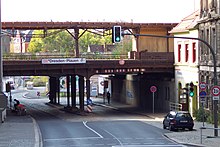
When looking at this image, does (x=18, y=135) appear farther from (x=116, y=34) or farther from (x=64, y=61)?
(x=64, y=61)

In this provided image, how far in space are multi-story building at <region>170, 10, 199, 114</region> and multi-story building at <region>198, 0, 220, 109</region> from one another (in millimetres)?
1765

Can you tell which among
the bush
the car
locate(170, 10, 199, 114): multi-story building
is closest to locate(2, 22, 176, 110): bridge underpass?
locate(170, 10, 199, 114): multi-story building

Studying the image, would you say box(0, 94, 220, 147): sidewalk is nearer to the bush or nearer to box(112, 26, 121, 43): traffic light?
the bush

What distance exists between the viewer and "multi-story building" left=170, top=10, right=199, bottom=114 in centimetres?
A: 5203

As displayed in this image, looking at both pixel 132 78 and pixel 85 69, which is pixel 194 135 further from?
pixel 132 78

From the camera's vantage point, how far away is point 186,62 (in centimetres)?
5525

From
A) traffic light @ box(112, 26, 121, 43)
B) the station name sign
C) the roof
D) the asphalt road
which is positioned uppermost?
the roof

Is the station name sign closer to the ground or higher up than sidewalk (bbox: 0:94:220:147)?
higher up

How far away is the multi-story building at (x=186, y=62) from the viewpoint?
52.0 meters

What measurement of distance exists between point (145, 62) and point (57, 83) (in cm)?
2442

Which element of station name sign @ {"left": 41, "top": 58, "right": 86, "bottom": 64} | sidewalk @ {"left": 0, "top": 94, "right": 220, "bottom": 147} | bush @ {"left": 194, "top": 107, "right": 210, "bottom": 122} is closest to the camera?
sidewalk @ {"left": 0, "top": 94, "right": 220, "bottom": 147}

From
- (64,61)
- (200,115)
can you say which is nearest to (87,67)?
(64,61)

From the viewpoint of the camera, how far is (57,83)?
8125cm

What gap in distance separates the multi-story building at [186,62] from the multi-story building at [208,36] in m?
1.77
